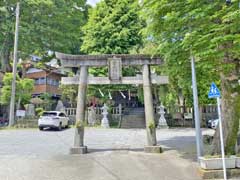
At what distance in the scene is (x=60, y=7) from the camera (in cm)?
2908

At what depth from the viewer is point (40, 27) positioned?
27.9m

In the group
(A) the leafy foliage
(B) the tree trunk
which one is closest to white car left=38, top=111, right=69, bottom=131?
(B) the tree trunk

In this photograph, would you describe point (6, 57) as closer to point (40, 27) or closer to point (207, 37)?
point (40, 27)

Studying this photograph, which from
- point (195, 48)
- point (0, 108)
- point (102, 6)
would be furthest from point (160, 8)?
point (0, 108)

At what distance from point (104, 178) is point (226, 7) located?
5628 mm

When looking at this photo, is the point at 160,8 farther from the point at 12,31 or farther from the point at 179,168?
the point at 12,31

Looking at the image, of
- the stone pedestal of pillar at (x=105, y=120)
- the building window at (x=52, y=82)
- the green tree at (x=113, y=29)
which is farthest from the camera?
the building window at (x=52, y=82)

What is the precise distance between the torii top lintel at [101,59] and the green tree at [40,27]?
1777 centimetres

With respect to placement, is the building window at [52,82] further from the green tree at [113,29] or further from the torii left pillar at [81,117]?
the torii left pillar at [81,117]

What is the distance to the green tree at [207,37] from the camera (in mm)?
7211

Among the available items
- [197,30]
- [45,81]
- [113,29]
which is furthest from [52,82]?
[197,30]

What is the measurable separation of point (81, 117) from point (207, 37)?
592 cm

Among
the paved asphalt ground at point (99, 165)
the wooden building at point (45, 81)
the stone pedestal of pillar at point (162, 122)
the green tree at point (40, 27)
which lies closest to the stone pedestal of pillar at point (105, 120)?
the stone pedestal of pillar at point (162, 122)

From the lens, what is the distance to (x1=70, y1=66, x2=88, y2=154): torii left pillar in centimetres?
1063
